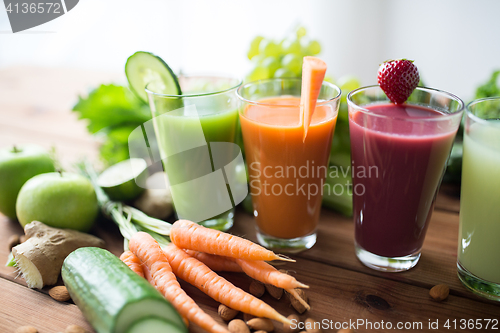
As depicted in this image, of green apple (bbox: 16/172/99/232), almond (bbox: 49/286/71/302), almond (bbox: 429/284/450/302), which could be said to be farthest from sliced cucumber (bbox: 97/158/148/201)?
almond (bbox: 429/284/450/302)

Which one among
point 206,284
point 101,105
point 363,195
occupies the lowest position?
point 206,284

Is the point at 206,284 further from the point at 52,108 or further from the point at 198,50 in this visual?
the point at 198,50

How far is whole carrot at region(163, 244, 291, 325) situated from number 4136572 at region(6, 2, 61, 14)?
1.78 m

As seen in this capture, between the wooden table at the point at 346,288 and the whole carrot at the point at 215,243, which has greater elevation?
the whole carrot at the point at 215,243

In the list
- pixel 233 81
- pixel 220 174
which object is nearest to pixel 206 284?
pixel 220 174

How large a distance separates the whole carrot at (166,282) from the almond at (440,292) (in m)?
0.54

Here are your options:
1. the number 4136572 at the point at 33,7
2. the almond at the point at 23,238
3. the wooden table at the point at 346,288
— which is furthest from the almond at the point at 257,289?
the number 4136572 at the point at 33,7

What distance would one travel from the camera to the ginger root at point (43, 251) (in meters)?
1.09

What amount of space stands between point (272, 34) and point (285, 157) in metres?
1.94

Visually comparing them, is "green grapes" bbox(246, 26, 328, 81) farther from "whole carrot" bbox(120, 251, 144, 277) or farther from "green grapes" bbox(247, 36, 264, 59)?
"whole carrot" bbox(120, 251, 144, 277)

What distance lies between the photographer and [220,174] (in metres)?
1.30

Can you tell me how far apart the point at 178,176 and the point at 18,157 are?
23.8 inches

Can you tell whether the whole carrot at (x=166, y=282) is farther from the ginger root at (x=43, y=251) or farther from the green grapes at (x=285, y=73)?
the green grapes at (x=285, y=73)

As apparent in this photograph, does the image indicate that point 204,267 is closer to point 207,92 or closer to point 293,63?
point 207,92
